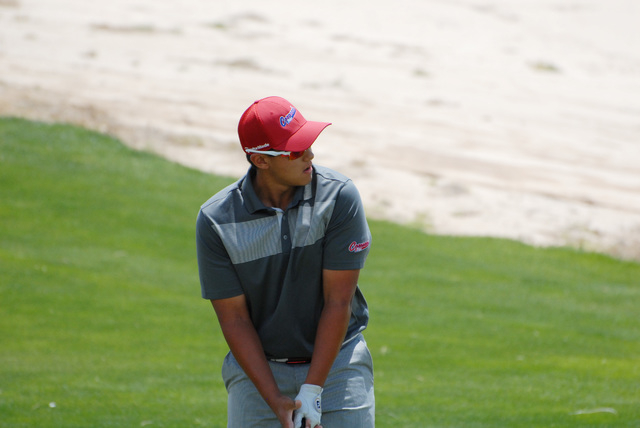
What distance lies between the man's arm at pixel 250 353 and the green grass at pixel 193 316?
2.44 meters

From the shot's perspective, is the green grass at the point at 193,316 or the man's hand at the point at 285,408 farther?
the green grass at the point at 193,316

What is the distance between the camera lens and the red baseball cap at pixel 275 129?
123 inches

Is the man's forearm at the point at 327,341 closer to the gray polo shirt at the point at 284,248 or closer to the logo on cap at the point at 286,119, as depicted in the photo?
the gray polo shirt at the point at 284,248

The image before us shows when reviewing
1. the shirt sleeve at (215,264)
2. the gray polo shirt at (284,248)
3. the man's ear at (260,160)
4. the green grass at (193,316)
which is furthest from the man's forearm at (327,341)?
the green grass at (193,316)

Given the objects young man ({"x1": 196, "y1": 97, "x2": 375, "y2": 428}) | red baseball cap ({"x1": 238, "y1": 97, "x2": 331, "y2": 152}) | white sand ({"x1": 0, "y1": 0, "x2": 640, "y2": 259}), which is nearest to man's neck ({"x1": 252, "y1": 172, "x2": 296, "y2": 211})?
young man ({"x1": 196, "y1": 97, "x2": 375, "y2": 428})

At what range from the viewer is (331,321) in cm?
312

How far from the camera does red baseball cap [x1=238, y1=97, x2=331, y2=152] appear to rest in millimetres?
3129

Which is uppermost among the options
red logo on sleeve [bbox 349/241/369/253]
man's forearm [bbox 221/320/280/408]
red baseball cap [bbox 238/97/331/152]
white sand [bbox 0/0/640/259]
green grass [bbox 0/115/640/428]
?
red baseball cap [bbox 238/97/331/152]

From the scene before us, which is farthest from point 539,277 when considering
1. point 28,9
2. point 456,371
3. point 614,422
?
point 28,9

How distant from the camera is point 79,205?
11359 mm

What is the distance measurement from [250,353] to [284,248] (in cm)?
41

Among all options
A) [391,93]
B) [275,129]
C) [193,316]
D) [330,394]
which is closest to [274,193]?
[275,129]

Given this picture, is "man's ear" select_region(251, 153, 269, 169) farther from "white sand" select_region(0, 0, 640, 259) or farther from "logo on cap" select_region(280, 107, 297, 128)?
"white sand" select_region(0, 0, 640, 259)

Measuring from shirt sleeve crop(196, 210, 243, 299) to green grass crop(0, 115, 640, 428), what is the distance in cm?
250
